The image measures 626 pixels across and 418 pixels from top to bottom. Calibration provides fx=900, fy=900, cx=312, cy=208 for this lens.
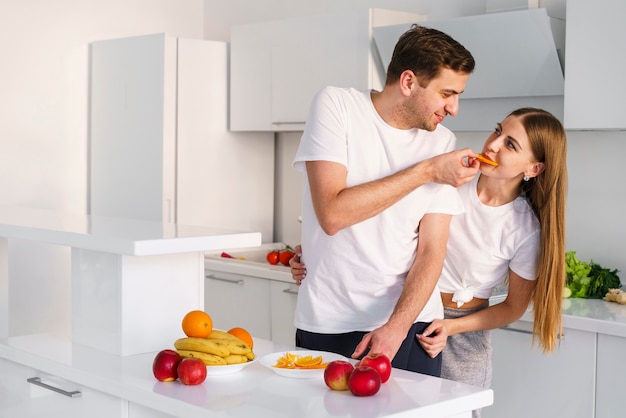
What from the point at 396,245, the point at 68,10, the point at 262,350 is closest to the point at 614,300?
the point at 396,245

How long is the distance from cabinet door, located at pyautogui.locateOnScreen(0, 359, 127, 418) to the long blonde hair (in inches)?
→ 45.3

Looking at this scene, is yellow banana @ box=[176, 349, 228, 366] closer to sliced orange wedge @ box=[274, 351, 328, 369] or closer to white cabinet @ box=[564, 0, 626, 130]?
sliced orange wedge @ box=[274, 351, 328, 369]

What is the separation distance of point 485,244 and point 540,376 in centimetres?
91

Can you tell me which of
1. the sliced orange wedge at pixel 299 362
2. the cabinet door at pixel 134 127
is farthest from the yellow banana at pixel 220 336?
the cabinet door at pixel 134 127

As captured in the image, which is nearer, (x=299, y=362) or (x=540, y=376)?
(x=299, y=362)

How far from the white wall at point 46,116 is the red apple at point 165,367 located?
2768 mm

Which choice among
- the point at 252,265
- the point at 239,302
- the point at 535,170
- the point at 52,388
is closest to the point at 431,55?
the point at 535,170

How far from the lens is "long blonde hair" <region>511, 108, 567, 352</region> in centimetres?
238

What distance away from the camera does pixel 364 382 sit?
5.83 ft

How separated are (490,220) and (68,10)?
3.01 m

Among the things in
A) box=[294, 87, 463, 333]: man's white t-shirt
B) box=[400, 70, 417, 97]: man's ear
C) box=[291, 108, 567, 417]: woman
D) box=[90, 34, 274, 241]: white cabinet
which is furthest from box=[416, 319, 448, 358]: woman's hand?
box=[90, 34, 274, 241]: white cabinet

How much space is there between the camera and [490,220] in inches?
97.3

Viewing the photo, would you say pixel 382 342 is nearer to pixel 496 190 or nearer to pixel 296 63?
pixel 496 190

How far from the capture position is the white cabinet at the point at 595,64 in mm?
3168
